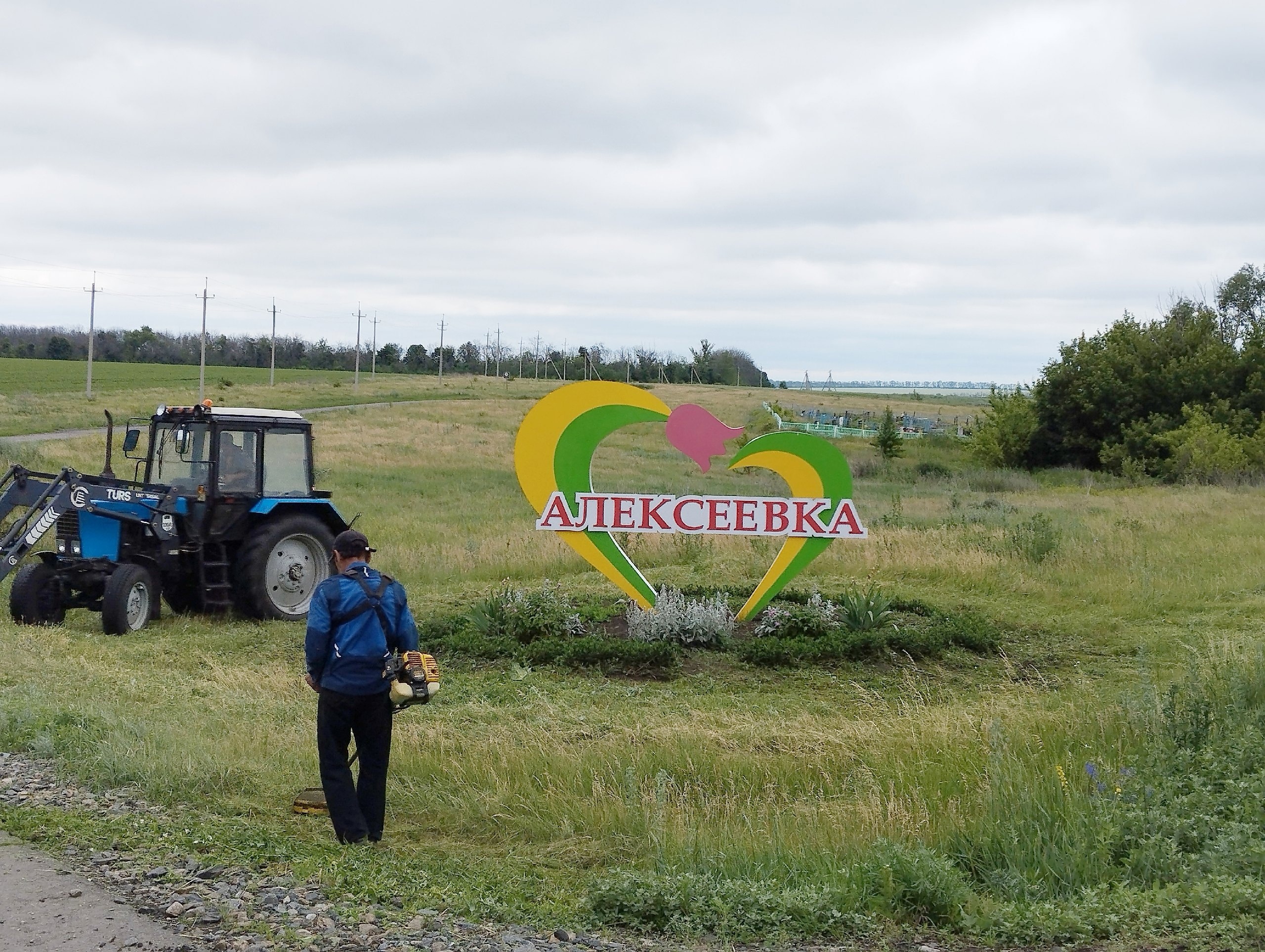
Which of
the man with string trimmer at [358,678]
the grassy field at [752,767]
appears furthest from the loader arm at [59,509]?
the man with string trimmer at [358,678]

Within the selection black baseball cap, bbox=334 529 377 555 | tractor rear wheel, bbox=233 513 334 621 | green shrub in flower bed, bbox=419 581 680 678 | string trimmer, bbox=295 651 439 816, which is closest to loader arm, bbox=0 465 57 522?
tractor rear wheel, bbox=233 513 334 621

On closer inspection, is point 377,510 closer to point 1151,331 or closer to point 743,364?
point 1151,331

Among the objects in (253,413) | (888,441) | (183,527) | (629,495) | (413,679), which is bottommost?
(183,527)

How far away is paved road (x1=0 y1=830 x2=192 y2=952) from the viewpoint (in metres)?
4.80

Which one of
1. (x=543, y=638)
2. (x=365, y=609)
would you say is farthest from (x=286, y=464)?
(x=365, y=609)

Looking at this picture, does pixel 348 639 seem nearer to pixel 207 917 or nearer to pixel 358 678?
pixel 358 678

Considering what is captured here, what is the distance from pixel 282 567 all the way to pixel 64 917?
386 inches

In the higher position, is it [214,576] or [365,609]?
[365,609]

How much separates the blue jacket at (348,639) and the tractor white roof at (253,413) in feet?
26.9

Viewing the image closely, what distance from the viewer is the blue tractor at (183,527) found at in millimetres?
13406

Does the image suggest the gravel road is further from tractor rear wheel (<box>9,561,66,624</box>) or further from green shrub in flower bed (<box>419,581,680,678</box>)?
tractor rear wheel (<box>9,561,66,624</box>)

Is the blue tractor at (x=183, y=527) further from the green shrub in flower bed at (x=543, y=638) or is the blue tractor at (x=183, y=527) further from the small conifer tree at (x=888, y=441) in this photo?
the small conifer tree at (x=888, y=441)

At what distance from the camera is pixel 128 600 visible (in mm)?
13180

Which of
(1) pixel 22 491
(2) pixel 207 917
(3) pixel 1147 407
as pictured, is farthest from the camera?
(3) pixel 1147 407
